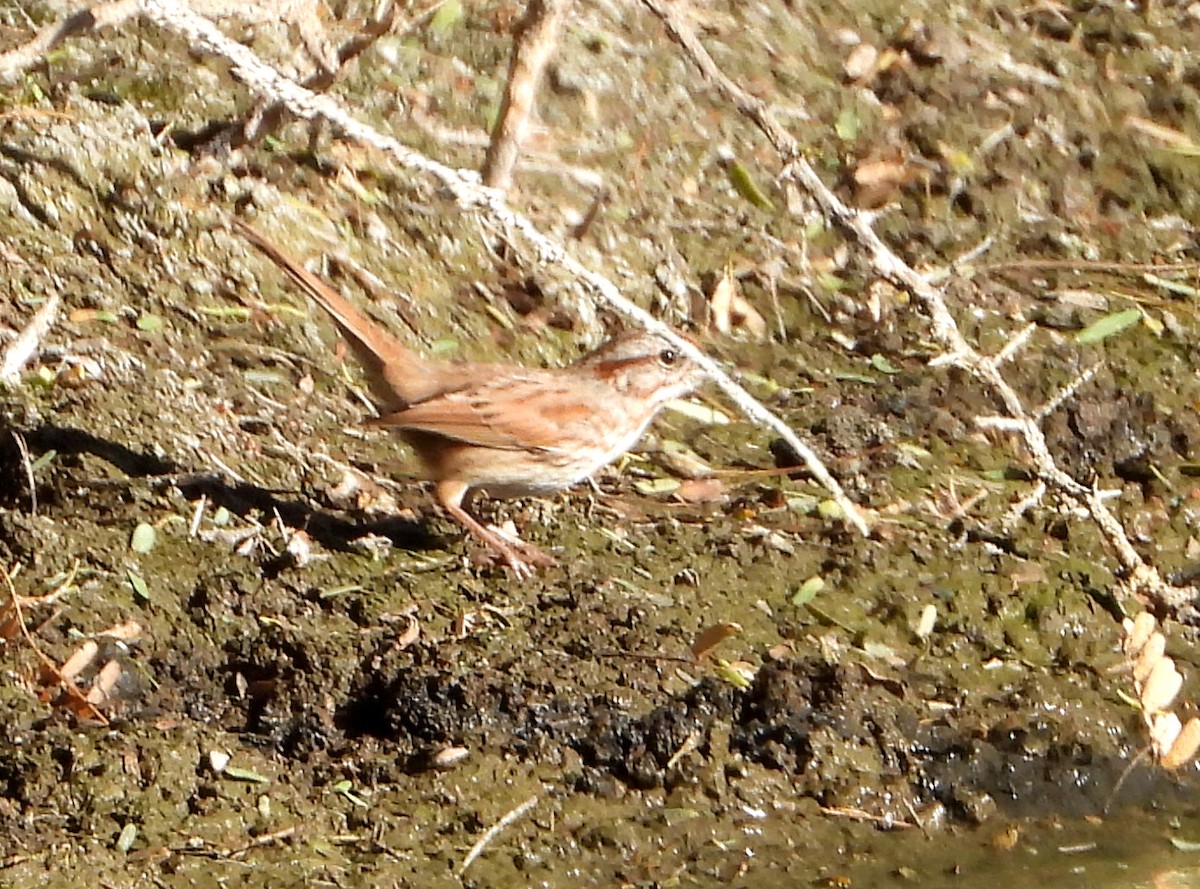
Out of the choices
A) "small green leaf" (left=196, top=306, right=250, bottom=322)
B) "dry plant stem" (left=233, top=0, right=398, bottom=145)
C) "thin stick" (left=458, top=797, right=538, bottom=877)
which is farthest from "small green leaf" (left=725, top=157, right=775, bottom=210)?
"thin stick" (left=458, top=797, right=538, bottom=877)

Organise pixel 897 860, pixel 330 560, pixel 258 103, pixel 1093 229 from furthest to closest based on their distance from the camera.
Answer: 1. pixel 1093 229
2. pixel 258 103
3. pixel 330 560
4. pixel 897 860

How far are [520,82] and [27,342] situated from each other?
5.95 ft

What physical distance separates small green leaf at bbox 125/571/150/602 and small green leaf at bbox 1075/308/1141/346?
366 cm

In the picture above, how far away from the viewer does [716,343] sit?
7121 millimetres

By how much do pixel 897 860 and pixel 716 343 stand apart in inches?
107

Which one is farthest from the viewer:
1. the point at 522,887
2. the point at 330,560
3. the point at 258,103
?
the point at 258,103

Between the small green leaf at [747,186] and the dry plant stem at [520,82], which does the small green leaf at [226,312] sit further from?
the small green leaf at [747,186]

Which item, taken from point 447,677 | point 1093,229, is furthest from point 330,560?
point 1093,229

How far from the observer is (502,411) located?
237 inches

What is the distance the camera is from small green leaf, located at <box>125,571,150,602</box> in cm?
517

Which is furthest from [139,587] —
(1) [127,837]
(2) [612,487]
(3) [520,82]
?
(3) [520,82]

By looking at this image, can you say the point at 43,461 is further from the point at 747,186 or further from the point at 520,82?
the point at 747,186

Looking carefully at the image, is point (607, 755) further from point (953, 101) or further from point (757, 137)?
point (953, 101)

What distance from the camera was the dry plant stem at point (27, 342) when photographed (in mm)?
5793
